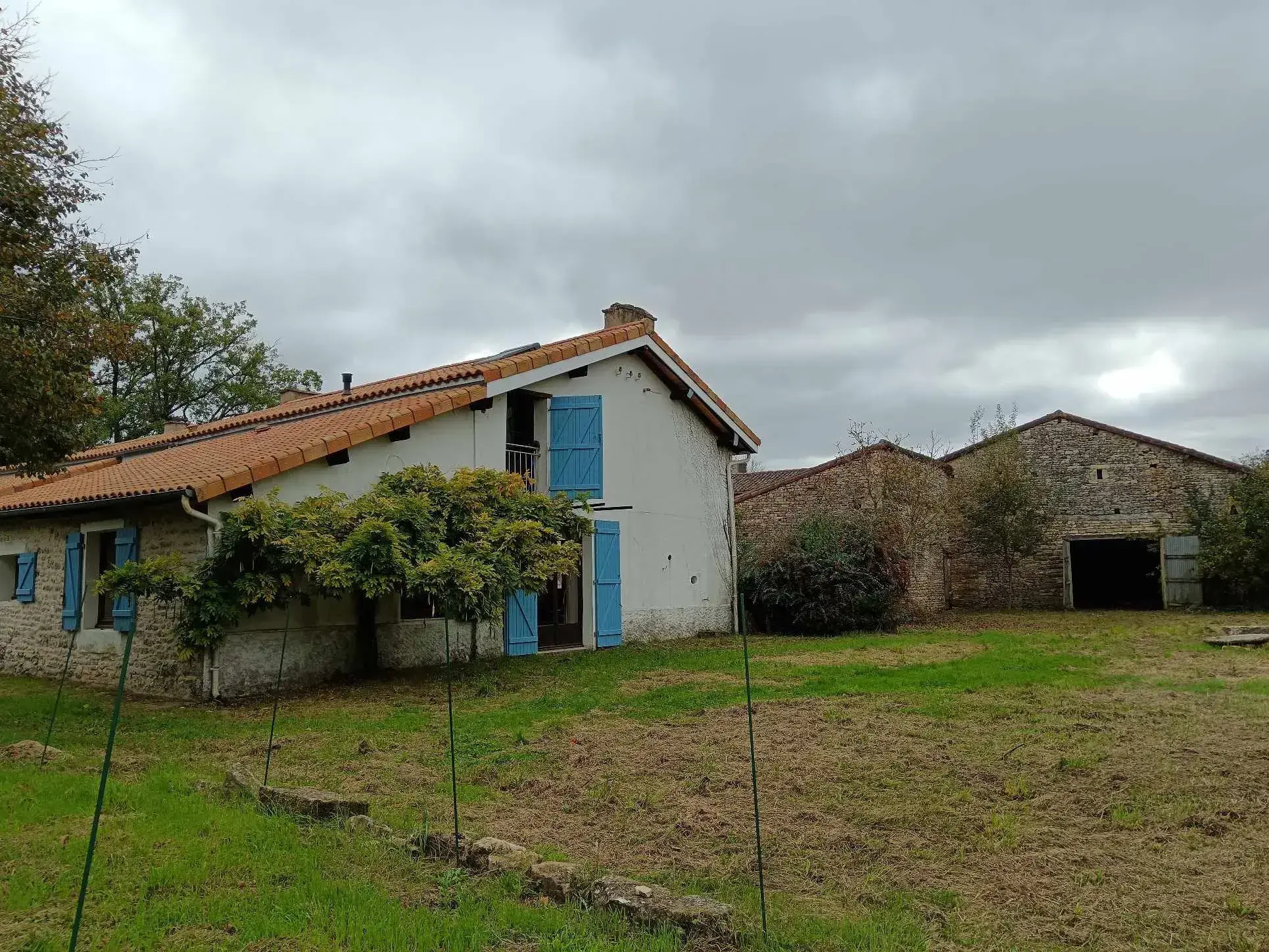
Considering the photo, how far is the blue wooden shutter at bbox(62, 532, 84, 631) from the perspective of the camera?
12000 mm

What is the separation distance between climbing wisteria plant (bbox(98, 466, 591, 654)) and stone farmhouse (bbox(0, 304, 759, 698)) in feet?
1.45

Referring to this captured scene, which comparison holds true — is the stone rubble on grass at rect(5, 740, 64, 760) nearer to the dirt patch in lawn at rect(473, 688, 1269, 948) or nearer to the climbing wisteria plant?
the climbing wisteria plant

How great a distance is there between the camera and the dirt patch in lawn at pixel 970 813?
12.2 feet

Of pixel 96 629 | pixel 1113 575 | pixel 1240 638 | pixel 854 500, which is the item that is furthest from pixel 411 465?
pixel 1113 575

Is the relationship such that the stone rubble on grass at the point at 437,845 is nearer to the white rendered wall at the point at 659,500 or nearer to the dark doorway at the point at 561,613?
the white rendered wall at the point at 659,500

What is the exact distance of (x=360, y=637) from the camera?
11.4 m

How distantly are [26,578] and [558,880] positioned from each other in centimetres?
1256

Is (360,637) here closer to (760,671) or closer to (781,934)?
(760,671)

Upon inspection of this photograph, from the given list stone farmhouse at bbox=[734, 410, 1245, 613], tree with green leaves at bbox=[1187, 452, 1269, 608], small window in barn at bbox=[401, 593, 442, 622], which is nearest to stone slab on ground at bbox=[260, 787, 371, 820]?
small window in barn at bbox=[401, 593, 442, 622]

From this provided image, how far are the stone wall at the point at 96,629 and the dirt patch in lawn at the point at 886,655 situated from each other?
23.9 ft

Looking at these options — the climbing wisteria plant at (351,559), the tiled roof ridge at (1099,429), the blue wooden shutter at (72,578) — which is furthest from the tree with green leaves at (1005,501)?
the blue wooden shutter at (72,578)

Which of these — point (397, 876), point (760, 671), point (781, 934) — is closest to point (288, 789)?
point (397, 876)

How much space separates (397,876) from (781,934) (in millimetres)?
1828

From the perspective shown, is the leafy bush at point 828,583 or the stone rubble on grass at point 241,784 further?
the leafy bush at point 828,583
